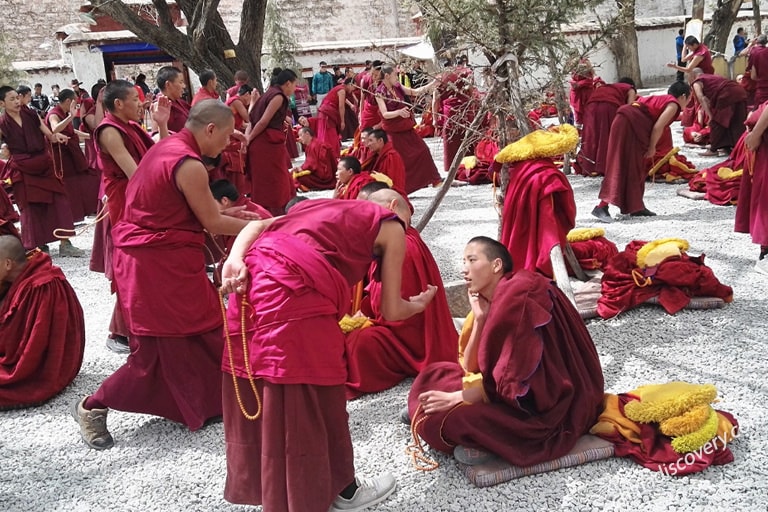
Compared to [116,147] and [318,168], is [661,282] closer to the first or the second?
[116,147]

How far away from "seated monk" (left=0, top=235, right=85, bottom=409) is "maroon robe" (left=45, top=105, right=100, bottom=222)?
3828 mm

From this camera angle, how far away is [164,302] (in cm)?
307

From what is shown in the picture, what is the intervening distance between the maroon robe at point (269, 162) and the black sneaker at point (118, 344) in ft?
7.23

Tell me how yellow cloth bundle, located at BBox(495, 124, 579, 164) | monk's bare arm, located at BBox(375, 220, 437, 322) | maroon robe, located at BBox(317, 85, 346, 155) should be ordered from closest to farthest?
monk's bare arm, located at BBox(375, 220, 437, 322)
yellow cloth bundle, located at BBox(495, 124, 579, 164)
maroon robe, located at BBox(317, 85, 346, 155)

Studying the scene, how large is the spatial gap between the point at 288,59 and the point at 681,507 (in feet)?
53.7

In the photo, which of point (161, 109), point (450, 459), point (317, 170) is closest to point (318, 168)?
point (317, 170)

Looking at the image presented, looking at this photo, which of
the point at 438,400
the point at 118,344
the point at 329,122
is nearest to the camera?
the point at 438,400

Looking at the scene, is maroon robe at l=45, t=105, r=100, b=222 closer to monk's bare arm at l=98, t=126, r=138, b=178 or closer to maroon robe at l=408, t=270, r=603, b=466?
monk's bare arm at l=98, t=126, r=138, b=178

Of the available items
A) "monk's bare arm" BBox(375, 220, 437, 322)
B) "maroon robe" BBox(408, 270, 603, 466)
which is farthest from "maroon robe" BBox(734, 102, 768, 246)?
"monk's bare arm" BBox(375, 220, 437, 322)

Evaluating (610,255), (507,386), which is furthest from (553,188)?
(507,386)

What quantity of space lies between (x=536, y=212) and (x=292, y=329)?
2289mm

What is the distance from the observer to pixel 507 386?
2.55 m

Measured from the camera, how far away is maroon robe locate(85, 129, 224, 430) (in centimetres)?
301

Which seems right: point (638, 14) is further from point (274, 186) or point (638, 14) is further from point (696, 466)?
point (696, 466)
